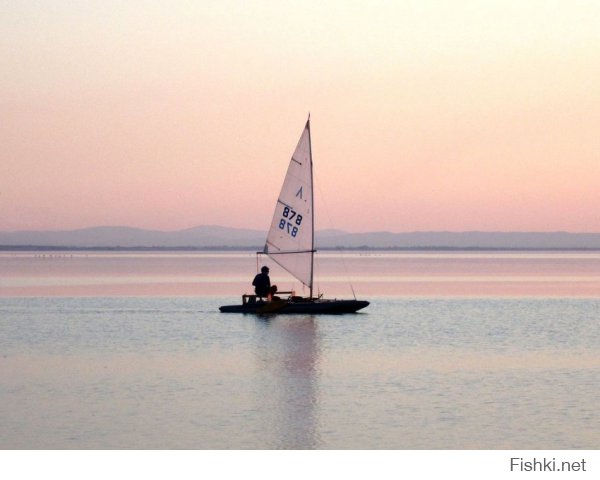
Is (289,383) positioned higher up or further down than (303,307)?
further down

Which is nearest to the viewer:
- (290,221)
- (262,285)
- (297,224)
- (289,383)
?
(289,383)

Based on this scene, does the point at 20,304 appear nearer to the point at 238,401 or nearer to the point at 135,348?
the point at 135,348

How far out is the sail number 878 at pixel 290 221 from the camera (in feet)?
205

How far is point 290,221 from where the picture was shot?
205 feet

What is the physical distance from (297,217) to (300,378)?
87.0ft

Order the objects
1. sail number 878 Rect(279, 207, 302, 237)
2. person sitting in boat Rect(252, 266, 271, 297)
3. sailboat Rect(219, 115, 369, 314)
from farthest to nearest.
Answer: sail number 878 Rect(279, 207, 302, 237), sailboat Rect(219, 115, 369, 314), person sitting in boat Rect(252, 266, 271, 297)

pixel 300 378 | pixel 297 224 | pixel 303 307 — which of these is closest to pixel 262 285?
pixel 303 307

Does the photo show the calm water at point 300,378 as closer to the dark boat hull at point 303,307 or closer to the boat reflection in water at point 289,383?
the boat reflection in water at point 289,383

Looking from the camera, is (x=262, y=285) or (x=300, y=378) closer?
(x=300, y=378)

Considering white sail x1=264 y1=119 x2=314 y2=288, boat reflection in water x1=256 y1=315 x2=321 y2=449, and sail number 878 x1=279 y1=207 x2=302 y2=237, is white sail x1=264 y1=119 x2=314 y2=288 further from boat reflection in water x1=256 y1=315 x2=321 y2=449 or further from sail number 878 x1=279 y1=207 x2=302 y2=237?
boat reflection in water x1=256 y1=315 x2=321 y2=449

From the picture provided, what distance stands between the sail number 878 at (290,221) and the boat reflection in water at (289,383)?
6150 mm

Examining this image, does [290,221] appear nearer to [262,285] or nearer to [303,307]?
[262,285]

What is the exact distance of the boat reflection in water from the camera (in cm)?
2645

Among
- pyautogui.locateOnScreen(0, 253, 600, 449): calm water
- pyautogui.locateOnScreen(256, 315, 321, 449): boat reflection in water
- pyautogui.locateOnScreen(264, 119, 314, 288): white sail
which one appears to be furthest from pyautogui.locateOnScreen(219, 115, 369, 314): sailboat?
pyautogui.locateOnScreen(256, 315, 321, 449): boat reflection in water
